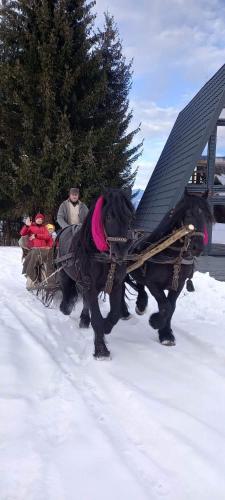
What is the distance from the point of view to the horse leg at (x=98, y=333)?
12.8 ft

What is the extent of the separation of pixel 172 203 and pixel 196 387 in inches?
333

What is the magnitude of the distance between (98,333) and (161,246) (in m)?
1.07

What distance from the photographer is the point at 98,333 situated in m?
4.02

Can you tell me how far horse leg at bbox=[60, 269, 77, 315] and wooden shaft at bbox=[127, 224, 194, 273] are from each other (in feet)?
4.54

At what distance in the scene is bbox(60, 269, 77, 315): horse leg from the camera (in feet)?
18.5

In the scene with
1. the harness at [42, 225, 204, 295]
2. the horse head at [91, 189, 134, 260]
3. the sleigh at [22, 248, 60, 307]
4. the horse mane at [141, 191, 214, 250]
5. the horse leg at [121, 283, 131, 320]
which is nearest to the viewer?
the horse head at [91, 189, 134, 260]

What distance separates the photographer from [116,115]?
54.6 feet

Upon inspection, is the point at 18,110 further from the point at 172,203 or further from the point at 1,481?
the point at 1,481

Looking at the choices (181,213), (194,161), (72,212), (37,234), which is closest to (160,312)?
(181,213)

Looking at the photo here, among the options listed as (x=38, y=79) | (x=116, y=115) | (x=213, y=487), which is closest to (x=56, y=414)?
(x=213, y=487)

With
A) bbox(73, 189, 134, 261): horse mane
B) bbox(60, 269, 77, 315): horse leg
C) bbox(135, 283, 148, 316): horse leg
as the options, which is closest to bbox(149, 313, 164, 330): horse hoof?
bbox(73, 189, 134, 261): horse mane

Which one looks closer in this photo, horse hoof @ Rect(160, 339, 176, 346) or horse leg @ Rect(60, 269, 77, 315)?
horse hoof @ Rect(160, 339, 176, 346)

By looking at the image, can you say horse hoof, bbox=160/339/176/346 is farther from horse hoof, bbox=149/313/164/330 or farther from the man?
the man

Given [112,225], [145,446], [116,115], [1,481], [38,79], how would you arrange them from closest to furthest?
[1,481] → [145,446] → [112,225] → [38,79] → [116,115]
